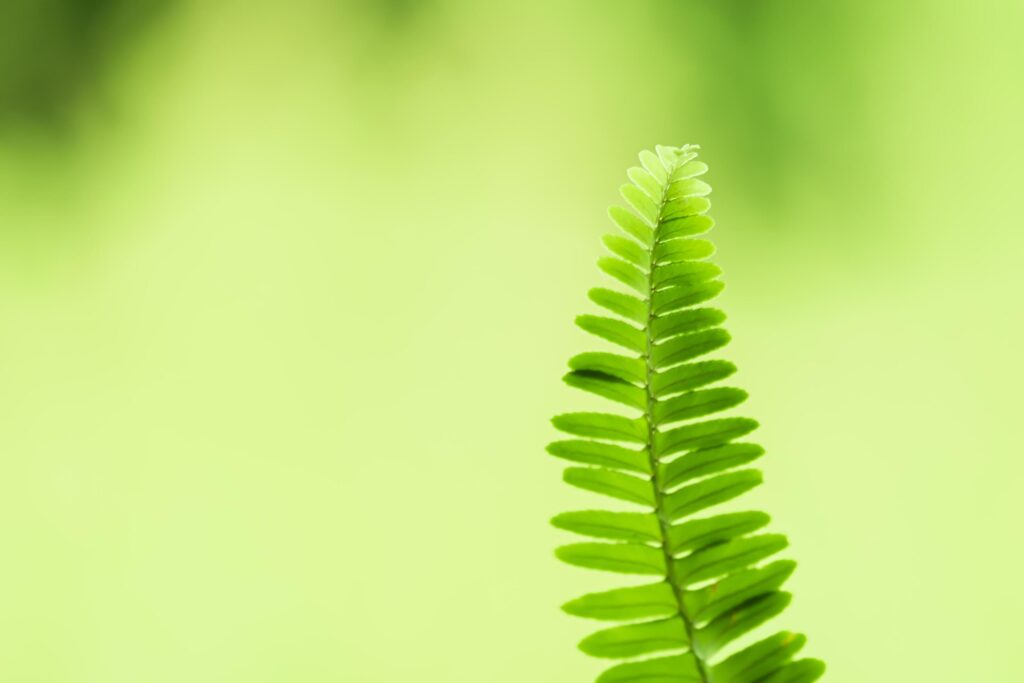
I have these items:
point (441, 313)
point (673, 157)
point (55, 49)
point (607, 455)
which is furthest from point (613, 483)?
point (55, 49)

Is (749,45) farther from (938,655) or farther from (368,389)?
(938,655)

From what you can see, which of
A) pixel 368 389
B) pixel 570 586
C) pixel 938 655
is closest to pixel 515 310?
pixel 368 389

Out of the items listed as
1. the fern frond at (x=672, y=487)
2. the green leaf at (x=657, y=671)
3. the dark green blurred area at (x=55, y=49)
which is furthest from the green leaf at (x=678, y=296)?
the dark green blurred area at (x=55, y=49)

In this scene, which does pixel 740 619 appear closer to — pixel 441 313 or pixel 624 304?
pixel 624 304

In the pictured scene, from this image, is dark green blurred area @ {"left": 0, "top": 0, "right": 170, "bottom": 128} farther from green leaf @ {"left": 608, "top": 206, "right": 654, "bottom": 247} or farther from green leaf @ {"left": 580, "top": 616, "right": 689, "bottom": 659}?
green leaf @ {"left": 580, "top": 616, "right": 689, "bottom": 659}

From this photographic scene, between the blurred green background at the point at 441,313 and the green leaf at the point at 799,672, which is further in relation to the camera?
the blurred green background at the point at 441,313

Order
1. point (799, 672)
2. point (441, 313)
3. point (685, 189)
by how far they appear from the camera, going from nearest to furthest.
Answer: point (799, 672), point (685, 189), point (441, 313)

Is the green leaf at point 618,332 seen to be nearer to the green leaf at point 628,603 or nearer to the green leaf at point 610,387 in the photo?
the green leaf at point 610,387
